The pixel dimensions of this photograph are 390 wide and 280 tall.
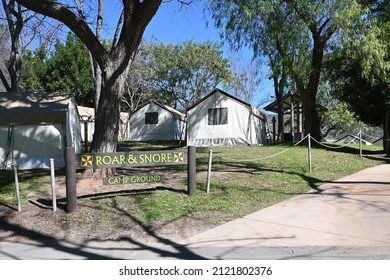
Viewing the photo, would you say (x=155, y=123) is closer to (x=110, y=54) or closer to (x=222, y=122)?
Result: (x=222, y=122)

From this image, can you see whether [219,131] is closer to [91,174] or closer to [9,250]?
[91,174]

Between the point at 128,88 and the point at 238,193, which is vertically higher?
the point at 128,88

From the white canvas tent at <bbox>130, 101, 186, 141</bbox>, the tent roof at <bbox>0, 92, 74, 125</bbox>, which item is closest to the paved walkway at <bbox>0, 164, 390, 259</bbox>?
the tent roof at <bbox>0, 92, 74, 125</bbox>

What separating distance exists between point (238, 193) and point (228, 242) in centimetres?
289

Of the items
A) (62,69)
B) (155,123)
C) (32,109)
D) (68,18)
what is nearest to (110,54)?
(68,18)

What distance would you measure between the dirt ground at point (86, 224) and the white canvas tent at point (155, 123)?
26673 mm

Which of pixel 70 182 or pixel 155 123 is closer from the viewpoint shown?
pixel 70 182

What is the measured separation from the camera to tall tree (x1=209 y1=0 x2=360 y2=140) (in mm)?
17094

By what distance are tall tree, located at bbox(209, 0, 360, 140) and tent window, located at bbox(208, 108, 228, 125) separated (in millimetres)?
4444

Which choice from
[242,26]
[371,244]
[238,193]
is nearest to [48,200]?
[238,193]

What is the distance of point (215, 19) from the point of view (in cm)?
2025

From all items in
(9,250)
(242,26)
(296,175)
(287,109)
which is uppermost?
(242,26)

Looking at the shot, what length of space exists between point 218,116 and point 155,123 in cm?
1286

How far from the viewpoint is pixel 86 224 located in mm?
6922
